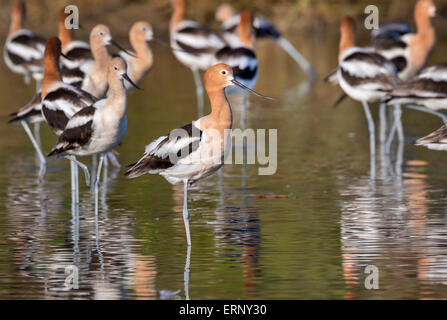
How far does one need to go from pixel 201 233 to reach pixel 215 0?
29897 mm

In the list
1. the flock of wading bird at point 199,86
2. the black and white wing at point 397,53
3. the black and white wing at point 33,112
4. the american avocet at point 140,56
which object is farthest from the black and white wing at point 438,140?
the american avocet at point 140,56

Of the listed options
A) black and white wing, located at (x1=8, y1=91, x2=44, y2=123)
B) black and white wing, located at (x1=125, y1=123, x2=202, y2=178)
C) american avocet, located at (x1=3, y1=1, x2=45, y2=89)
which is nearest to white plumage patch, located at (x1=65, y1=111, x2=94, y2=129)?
black and white wing, located at (x1=125, y1=123, x2=202, y2=178)

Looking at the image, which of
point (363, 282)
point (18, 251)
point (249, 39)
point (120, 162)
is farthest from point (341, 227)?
point (249, 39)

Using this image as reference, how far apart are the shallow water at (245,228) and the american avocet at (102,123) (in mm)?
726

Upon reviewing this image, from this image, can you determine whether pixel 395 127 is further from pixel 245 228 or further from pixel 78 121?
pixel 78 121

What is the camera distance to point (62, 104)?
42.2 ft

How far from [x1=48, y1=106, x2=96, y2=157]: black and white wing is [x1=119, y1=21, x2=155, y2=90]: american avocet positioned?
480 centimetres

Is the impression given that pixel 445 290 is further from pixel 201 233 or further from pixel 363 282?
pixel 201 233

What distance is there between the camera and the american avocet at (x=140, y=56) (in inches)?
662

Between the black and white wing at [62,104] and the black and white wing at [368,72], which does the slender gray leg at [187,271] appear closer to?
the black and white wing at [62,104]

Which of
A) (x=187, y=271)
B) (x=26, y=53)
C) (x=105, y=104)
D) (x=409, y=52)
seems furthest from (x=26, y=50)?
(x=187, y=271)

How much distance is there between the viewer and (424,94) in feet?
48.3

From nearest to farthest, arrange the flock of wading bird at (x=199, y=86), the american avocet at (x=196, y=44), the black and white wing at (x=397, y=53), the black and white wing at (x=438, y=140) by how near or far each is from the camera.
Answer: the flock of wading bird at (x=199, y=86) → the black and white wing at (x=438, y=140) → the black and white wing at (x=397, y=53) → the american avocet at (x=196, y=44)

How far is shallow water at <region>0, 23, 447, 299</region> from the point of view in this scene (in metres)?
8.91
